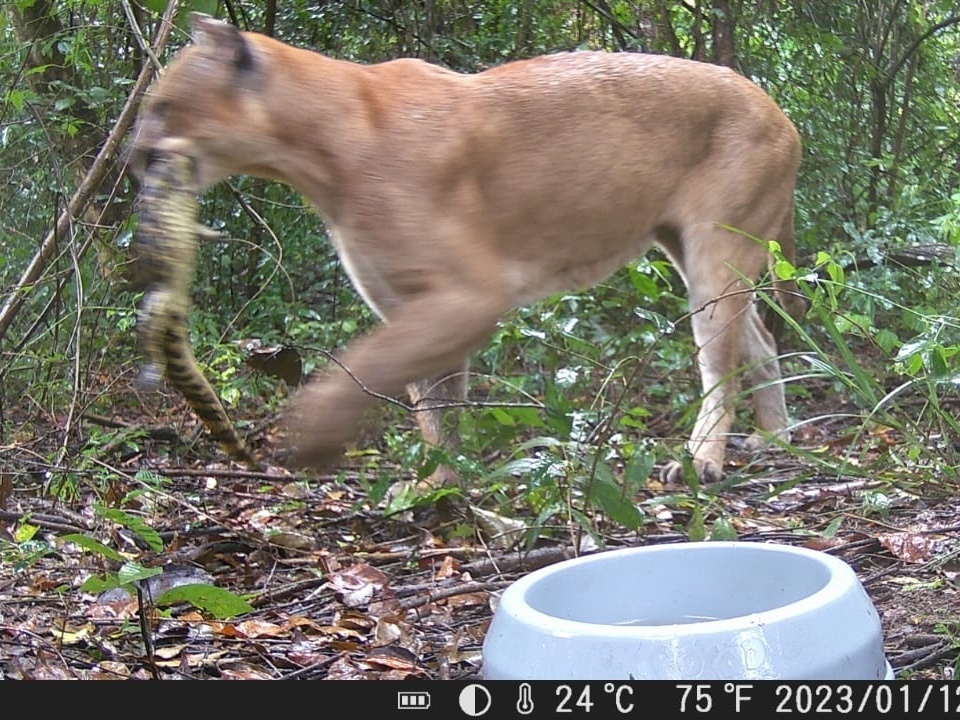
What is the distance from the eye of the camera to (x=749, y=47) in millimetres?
4973

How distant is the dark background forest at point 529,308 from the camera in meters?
2.54

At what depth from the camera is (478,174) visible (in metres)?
2.89

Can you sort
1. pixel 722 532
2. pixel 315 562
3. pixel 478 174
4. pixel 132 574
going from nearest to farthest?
pixel 132 574
pixel 722 532
pixel 315 562
pixel 478 174

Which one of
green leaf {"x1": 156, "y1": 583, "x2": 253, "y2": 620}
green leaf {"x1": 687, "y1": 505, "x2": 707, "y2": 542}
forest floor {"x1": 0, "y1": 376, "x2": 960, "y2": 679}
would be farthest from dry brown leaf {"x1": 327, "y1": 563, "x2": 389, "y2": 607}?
green leaf {"x1": 687, "y1": 505, "x2": 707, "y2": 542}

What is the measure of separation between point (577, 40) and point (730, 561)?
3.77m

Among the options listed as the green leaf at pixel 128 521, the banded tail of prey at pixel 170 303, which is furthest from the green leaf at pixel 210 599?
the banded tail of prey at pixel 170 303

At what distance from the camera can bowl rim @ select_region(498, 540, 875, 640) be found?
4.44ft

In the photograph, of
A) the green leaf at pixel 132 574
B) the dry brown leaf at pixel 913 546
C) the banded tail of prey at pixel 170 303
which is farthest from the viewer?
the dry brown leaf at pixel 913 546
